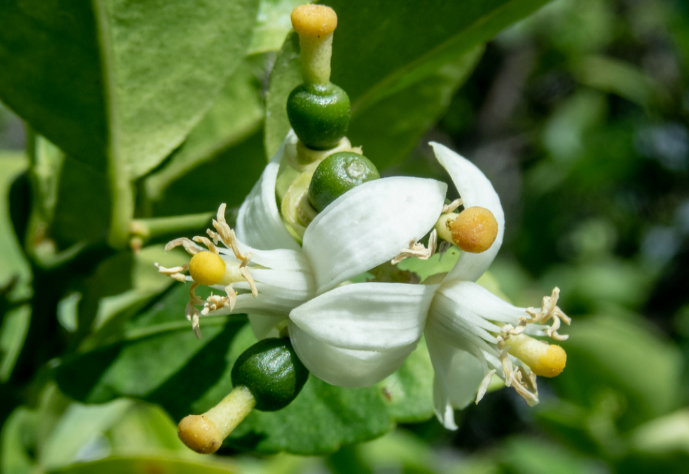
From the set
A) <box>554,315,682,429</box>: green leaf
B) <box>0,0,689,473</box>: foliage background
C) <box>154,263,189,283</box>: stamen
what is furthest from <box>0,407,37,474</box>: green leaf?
<box>554,315,682,429</box>: green leaf

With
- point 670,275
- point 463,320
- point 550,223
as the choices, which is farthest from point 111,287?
point 550,223

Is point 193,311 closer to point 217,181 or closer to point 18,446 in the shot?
point 217,181

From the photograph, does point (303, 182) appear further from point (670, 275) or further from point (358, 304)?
point (670, 275)

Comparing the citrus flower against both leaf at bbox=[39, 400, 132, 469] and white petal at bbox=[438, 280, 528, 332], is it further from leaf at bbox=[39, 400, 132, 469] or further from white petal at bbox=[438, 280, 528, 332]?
leaf at bbox=[39, 400, 132, 469]

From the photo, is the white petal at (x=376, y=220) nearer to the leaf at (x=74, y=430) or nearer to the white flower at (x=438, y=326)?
the white flower at (x=438, y=326)

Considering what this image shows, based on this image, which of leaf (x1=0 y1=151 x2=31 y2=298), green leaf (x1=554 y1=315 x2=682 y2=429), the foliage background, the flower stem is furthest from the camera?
green leaf (x1=554 y1=315 x2=682 y2=429)
